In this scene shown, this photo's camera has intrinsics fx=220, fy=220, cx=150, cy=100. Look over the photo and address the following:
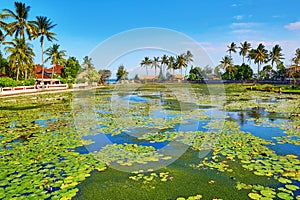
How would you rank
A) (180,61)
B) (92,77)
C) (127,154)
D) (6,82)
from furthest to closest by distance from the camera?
(180,61)
(92,77)
(6,82)
(127,154)

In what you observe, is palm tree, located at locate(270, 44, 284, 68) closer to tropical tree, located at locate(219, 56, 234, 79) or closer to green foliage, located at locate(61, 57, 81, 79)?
tropical tree, located at locate(219, 56, 234, 79)

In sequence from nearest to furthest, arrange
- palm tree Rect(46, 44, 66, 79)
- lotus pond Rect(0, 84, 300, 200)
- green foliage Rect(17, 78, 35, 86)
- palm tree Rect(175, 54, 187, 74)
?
lotus pond Rect(0, 84, 300, 200)
green foliage Rect(17, 78, 35, 86)
palm tree Rect(46, 44, 66, 79)
palm tree Rect(175, 54, 187, 74)

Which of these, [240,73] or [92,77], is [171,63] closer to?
[240,73]

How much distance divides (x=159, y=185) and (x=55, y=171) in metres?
2.32

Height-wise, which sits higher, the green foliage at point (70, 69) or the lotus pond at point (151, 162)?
the green foliage at point (70, 69)

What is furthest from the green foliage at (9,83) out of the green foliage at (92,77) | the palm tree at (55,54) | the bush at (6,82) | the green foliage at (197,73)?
the green foliage at (197,73)

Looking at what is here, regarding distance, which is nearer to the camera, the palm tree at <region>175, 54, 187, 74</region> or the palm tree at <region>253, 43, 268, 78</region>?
the palm tree at <region>253, 43, 268, 78</region>

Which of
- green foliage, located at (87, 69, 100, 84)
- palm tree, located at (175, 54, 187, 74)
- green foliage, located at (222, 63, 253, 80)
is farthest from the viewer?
palm tree, located at (175, 54, 187, 74)

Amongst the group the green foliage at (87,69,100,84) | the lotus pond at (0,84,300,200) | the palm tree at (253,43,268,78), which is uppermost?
the palm tree at (253,43,268,78)

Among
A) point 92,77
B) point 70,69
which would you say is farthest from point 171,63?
point 70,69

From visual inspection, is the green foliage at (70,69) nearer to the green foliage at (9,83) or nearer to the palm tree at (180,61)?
the green foliage at (9,83)

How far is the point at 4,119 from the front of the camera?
11.0m

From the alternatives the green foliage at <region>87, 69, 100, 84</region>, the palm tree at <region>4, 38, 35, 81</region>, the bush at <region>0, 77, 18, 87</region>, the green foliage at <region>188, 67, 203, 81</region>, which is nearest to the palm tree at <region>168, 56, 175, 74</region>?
the green foliage at <region>188, 67, 203, 81</region>

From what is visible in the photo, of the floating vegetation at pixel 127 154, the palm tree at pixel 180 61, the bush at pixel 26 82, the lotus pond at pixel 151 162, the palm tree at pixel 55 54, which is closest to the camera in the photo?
the lotus pond at pixel 151 162
